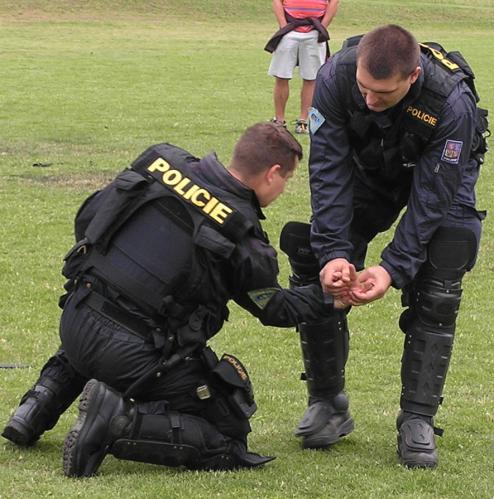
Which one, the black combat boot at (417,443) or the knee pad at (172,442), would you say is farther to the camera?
the black combat boot at (417,443)

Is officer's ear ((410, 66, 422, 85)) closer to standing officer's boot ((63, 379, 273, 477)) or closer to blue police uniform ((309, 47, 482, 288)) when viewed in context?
blue police uniform ((309, 47, 482, 288))

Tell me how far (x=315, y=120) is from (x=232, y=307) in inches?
139

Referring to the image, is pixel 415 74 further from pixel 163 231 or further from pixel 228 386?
pixel 228 386

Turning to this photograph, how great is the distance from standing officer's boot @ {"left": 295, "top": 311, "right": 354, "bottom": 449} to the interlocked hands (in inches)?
17.2

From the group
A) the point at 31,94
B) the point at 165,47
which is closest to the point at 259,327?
the point at 31,94

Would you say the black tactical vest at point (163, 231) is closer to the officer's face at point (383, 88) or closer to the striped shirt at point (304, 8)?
the officer's face at point (383, 88)

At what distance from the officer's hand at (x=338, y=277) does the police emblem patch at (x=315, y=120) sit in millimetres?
625

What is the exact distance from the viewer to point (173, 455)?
16.4 ft

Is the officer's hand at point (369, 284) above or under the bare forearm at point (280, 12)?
above

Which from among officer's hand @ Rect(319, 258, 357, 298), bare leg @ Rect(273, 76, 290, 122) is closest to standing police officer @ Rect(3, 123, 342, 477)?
officer's hand @ Rect(319, 258, 357, 298)

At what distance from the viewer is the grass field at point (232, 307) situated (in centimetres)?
490

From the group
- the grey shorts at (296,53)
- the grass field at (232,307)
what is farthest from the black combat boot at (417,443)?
the grey shorts at (296,53)

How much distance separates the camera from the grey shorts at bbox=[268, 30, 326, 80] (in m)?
16.1

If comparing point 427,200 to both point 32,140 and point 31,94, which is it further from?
point 31,94
